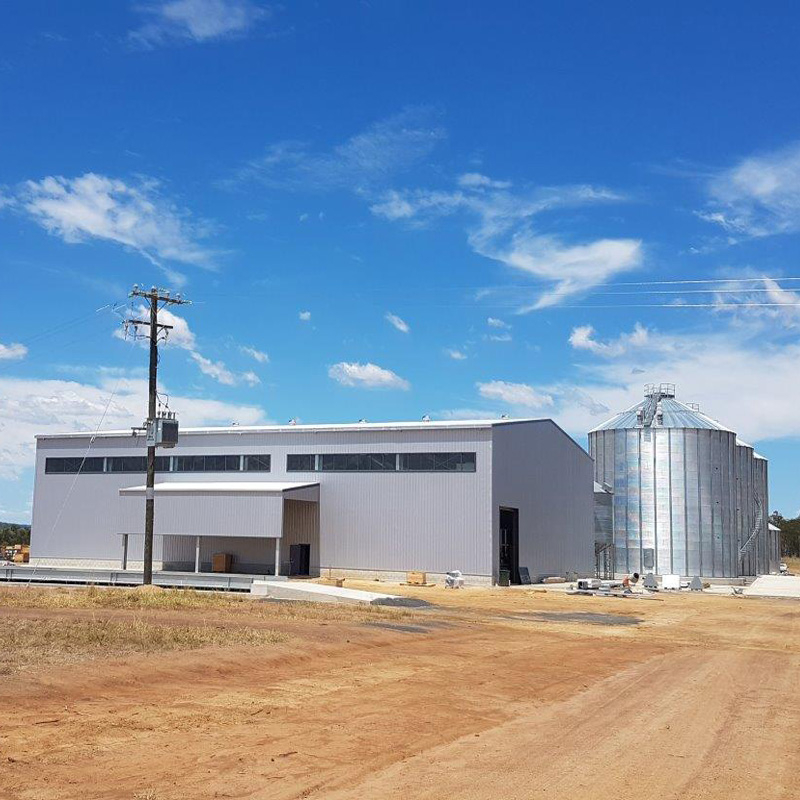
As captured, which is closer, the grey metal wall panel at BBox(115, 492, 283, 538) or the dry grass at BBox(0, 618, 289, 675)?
the dry grass at BBox(0, 618, 289, 675)

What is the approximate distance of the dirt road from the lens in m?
9.33

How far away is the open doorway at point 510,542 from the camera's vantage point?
52812mm

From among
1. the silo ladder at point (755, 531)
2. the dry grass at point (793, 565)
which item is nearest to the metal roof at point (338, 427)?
the silo ladder at point (755, 531)

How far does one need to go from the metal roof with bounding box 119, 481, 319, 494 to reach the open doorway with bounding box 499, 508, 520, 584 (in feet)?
36.4

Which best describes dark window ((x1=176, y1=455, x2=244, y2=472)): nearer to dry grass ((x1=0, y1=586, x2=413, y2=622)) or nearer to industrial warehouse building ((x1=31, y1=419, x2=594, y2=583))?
industrial warehouse building ((x1=31, y1=419, x2=594, y2=583))

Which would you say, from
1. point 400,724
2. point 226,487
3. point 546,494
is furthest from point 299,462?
point 400,724

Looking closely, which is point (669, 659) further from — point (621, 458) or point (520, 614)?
point (621, 458)

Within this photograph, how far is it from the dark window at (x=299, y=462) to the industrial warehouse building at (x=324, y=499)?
7cm

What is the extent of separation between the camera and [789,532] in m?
162

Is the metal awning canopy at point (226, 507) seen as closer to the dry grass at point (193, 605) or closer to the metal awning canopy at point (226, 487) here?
the metal awning canopy at point (226, 487)

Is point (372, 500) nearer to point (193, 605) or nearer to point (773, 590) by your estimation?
point (193, 605)

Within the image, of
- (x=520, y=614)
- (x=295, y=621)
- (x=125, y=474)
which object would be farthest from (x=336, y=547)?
(x=295, y=621)

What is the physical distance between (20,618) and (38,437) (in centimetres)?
4222

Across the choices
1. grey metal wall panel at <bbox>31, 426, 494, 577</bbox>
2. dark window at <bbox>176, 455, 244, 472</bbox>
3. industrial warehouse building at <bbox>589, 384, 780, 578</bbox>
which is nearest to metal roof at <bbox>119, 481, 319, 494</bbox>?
grey metal wall panel at <bbox>31, 426, 494, 577</bbox>
